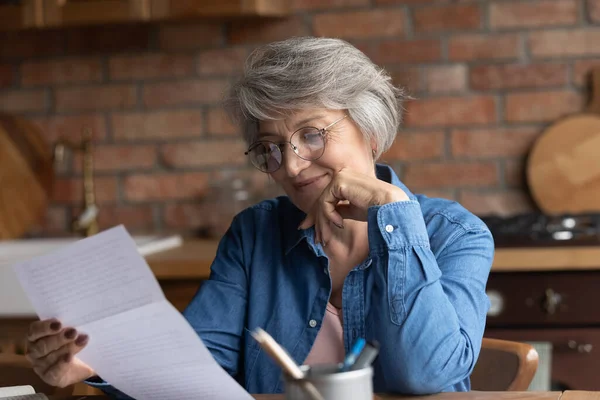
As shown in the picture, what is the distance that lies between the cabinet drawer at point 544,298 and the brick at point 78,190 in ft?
4.44

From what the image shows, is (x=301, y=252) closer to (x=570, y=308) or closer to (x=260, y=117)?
(x=260, y=117)

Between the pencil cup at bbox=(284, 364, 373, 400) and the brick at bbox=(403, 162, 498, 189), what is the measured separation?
1.94m

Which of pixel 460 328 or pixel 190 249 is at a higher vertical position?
pixel 460 328

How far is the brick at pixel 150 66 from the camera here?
2961 millimetres

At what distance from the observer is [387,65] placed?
283 cm

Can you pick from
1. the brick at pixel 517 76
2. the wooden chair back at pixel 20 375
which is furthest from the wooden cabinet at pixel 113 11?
the wooden chair back at pixel 20 375

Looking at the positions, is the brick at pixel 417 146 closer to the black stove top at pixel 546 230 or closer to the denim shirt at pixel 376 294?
the black stove top at pixel 546 230

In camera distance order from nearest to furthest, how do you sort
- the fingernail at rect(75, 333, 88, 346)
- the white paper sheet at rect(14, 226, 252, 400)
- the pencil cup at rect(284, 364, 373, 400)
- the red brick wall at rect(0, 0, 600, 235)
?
1. the pencil cup at rect(284, 364, 373, 400)
2. the white paper sheet at rect(14, 226, 252, 400)
3. the fingernail at rect(75, 333, 88, 346)
4. the red brick wall at rect(0, 0, 600, 235)

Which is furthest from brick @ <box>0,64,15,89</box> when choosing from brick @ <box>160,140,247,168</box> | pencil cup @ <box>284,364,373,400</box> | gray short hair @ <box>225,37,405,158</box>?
pencil cup @ <box>284,364,373,400</box>

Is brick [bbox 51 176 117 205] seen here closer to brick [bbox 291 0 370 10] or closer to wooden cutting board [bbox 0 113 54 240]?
wooden cutting board [bbox 0 113 54 240]

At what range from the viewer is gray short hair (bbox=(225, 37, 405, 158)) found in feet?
4.93

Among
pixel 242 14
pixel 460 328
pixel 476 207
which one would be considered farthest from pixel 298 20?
pixel 460 328

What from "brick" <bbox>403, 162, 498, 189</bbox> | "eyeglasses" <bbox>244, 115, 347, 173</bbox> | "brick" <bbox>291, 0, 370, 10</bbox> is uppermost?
"brick" <bbox>291, 0, 370, 10</bbox>

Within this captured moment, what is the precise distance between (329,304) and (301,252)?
0.11 metres
